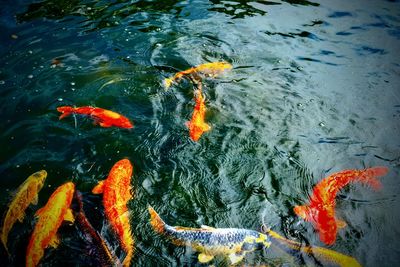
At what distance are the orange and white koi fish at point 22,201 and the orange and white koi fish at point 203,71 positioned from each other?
2990 millimetres

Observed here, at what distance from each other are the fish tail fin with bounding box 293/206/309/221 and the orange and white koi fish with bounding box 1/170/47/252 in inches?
134

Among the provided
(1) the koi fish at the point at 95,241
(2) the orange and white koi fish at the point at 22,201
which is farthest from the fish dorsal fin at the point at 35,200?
(1) the koi fish at the point at 95,241

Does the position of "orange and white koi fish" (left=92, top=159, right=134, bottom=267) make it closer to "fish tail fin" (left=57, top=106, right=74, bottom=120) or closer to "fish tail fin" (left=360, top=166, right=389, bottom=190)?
"fish tail fin" (left=57, top=106, right=74, bottom=120)

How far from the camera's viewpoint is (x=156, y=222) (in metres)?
3.61

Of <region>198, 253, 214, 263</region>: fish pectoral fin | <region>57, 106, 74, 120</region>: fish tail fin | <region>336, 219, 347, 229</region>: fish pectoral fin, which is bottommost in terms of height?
<region>336, 219, 347, 229</region>: fish pectoral fin

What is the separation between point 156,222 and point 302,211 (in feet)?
6.26

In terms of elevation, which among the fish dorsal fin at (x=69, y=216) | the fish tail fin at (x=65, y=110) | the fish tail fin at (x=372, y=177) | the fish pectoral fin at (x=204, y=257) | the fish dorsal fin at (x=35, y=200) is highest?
the fish tail fin at (x=65, y=110)

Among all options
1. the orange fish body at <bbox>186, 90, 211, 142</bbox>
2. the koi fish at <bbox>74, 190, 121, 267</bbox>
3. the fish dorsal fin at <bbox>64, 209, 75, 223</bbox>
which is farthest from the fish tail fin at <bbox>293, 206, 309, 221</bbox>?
the fish dorsal fin at <bbox>64, 209, 75, 223</bbox>

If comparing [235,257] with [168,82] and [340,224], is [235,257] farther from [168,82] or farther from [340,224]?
[168,82]

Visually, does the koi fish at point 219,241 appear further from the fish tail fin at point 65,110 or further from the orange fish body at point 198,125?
the fish tail fin at point 65,110

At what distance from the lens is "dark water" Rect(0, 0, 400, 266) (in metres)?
3.77

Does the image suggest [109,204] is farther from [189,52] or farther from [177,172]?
[189,52]

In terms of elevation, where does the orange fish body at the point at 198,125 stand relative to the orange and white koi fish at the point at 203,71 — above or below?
below

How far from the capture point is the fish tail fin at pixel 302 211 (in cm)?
371
